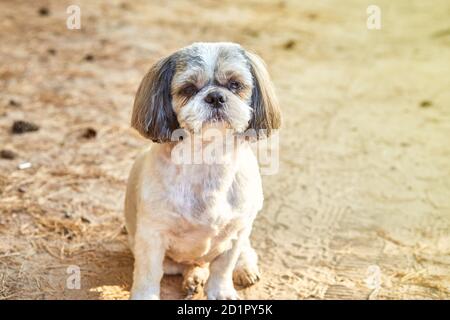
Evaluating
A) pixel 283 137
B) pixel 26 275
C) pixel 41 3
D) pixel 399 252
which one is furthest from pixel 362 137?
pixel 41 3

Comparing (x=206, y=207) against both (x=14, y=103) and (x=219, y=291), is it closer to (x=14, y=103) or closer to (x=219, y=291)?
(x=219, y=291)

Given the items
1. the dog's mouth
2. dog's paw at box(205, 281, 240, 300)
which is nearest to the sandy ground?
dog's paw at box(205, 281, 240, 300)

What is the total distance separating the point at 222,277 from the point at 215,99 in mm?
1176

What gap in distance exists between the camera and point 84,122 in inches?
254

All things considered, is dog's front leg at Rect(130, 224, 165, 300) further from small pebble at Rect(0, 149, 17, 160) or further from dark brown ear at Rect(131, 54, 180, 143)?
small pebble at Rect(0, 149, 17, 160)

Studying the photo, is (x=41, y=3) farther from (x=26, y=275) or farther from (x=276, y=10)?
(x=26, y=275)

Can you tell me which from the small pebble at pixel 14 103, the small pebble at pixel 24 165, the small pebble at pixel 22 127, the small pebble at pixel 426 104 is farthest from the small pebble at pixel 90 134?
the small pebble at pixel 426 104

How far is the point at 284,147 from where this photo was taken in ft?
20.1

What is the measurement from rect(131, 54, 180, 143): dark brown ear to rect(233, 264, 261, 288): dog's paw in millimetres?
1172

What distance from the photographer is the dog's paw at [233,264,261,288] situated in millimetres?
4191

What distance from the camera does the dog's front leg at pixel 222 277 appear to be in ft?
12.8

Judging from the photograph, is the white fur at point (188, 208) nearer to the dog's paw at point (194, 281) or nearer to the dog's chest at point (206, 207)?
the dog's chest at point (206, 207)

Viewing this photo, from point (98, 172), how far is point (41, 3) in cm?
589

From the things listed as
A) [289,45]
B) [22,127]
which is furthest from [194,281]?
[289,45]
